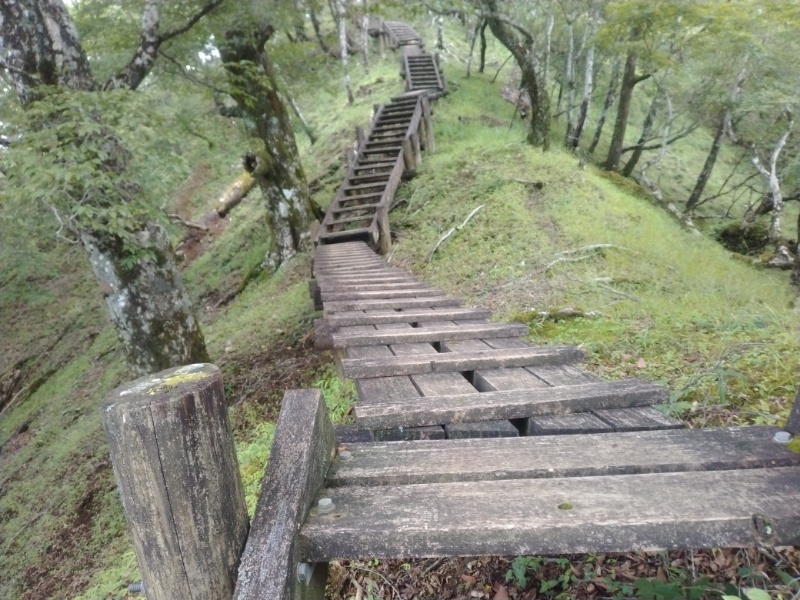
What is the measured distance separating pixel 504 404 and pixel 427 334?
1.32m

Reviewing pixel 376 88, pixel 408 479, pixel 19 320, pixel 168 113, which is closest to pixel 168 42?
pixel 168 113

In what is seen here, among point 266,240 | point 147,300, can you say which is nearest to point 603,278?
point 147,300

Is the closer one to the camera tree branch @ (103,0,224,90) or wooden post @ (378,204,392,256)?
tree branch @ (103,0,224,90)

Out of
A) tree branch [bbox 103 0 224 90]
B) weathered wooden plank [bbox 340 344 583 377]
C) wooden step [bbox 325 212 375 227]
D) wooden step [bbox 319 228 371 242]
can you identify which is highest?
tree branch [bbox 103 0 224 90]

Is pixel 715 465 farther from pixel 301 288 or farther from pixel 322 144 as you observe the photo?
pixel 322 144

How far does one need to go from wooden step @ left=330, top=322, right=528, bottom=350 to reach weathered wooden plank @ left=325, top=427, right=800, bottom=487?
1547 millimetres

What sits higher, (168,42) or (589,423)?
(168,42)

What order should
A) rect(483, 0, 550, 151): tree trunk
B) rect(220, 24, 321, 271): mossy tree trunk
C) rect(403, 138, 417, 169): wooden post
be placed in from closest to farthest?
rect(220, 24, 321, 271): mossy tree trunk → rect(483, 0, 550, 151): tree trunk → rect(403, 138, 417, 169): wooden post

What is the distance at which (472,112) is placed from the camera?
Result: 16656 mm

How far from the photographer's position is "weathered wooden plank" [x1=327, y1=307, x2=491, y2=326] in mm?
3920

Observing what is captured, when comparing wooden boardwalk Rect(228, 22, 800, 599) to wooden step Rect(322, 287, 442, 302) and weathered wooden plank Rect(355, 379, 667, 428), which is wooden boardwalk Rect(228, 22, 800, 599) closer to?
weathered wooden plank Rect(355, 379, 667, 428)

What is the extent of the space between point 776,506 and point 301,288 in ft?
25.7

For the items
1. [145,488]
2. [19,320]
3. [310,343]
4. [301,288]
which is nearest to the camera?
[145,488]

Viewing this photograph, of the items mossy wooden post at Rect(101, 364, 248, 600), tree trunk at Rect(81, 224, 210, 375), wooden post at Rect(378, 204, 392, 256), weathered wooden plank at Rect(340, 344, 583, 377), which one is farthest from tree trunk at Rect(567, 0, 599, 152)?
mossy wooden post at Rect(101, 364, 248, 600)
